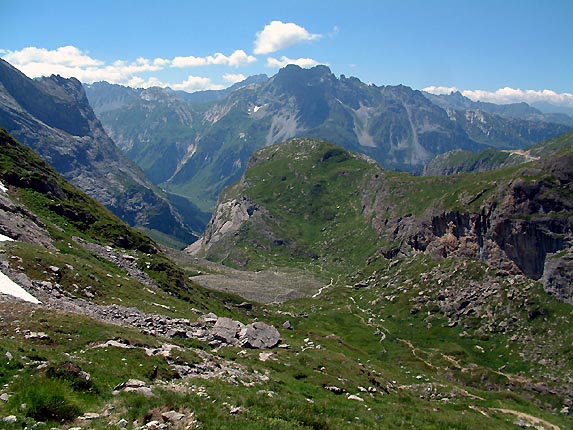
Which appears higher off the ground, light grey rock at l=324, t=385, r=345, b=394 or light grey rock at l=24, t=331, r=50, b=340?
light grey rock at l=24, t=331, r=50, b=340

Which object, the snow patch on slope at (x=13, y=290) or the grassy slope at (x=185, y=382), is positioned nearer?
the grassy slope at (x=185, y=382)

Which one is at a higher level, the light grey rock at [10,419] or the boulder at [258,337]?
the light grey rock at [10,419]

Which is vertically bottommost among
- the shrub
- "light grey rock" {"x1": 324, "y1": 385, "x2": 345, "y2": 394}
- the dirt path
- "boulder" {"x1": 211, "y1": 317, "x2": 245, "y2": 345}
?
the dirt path

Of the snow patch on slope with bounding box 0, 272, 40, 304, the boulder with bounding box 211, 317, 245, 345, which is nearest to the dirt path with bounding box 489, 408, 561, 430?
the boulder with bounding box 211, 317, 245, 345

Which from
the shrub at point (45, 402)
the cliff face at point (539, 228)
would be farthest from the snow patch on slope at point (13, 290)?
the cliff face at point (539, 228)

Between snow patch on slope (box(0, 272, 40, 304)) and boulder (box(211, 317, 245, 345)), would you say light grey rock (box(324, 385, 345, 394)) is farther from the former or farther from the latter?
snow patch on slope (box(0, 272, 40, 304))

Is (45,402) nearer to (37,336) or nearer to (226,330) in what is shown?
(37,336)

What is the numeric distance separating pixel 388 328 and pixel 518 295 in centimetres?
4711

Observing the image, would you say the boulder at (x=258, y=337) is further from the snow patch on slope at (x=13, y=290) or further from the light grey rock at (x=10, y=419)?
the light grey rock at (x=10, y=419)

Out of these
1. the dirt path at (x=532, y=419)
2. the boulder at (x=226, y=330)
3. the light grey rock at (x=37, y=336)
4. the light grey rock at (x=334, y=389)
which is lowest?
the dirt path at (x=532, y=419)

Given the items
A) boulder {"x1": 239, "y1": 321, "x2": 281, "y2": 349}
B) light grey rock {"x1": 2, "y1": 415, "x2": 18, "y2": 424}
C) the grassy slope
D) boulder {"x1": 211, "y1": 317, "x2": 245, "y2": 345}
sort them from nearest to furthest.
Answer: light grey rock {"x1": 2, "y1": 415, "x2": 18, "y2": 424} < the grassy slope < boulder {"x1": 211, "y1": 317, "x2": 245, "y2": 345} < boulder {"x1": 239, "y1": 321, "x2": 281, "y2": 349}

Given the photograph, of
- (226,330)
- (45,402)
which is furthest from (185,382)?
(226,330)

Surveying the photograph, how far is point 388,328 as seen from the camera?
618ft

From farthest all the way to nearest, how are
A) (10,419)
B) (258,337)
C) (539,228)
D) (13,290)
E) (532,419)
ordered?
(539,228) < (532,419) < (258,337) < (13,290) < (10,419)
